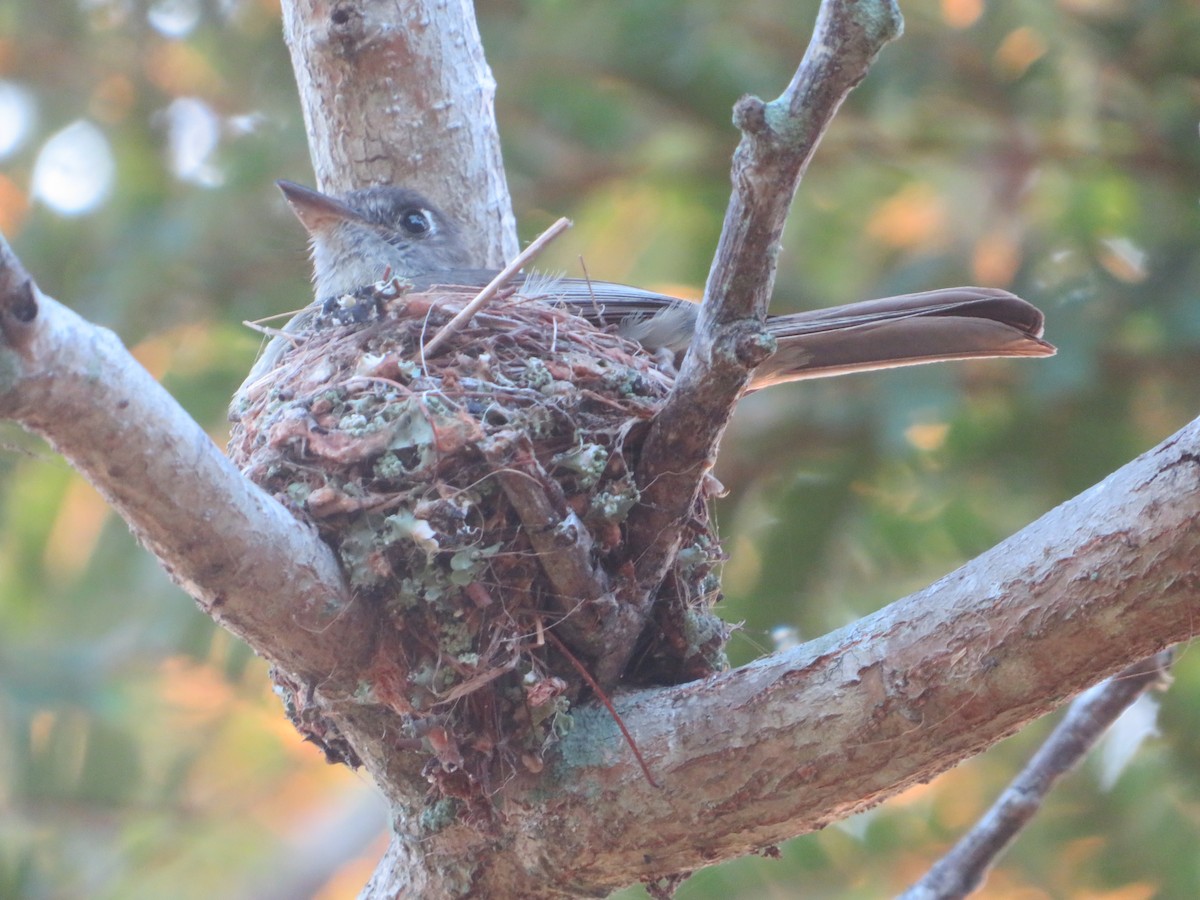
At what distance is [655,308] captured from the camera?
418cm

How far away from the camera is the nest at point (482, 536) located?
9.73 feet

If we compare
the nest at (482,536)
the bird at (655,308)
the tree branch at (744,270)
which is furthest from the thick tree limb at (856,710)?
the bird at (655,308)

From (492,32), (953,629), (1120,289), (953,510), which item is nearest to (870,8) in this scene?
(953,629)

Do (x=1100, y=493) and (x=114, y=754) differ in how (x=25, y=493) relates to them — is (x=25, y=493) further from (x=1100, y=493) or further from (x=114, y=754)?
(x=1100, y=493)

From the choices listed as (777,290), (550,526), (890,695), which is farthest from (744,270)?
(777,290)

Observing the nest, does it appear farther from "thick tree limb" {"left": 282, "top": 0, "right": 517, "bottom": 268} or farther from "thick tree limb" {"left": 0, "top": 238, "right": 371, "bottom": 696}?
"thick tree limb" {"left": 282, "top": 0, "right": 517, "bottom": 268}

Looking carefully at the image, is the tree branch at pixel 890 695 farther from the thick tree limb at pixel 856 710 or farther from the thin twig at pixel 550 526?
the thin twig at pixel 550 526

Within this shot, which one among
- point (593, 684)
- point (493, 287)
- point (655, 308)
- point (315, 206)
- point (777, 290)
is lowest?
point (593, 684)

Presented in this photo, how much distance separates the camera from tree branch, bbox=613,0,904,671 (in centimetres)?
230

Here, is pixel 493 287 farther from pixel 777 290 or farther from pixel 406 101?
pixel 777 290

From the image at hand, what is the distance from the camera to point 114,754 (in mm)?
7332

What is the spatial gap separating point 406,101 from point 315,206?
0.49 metres

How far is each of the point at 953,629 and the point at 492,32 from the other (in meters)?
5.10

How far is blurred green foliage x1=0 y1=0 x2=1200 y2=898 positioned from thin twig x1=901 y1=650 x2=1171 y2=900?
1.25m
